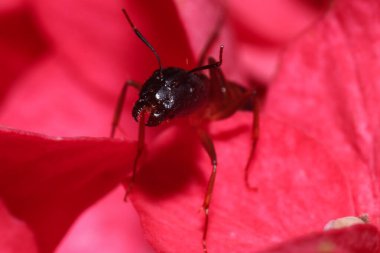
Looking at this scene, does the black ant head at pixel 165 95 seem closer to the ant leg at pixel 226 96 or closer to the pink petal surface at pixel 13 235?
the ant leg at pixel 226 96

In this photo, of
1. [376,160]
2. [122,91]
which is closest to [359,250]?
[376,160]

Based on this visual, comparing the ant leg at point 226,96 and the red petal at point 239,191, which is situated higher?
the ant leg at point 226,96

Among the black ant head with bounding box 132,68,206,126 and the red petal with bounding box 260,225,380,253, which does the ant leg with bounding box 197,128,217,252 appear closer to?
the black ant head with bounding box 132,68,206,126

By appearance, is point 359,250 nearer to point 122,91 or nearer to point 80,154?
point 80,154

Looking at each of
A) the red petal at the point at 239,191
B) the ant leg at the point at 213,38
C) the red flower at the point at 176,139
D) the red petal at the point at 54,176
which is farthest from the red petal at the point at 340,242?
the ant leg at the point at 213,38

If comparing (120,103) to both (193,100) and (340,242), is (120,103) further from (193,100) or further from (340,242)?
(340,242)
